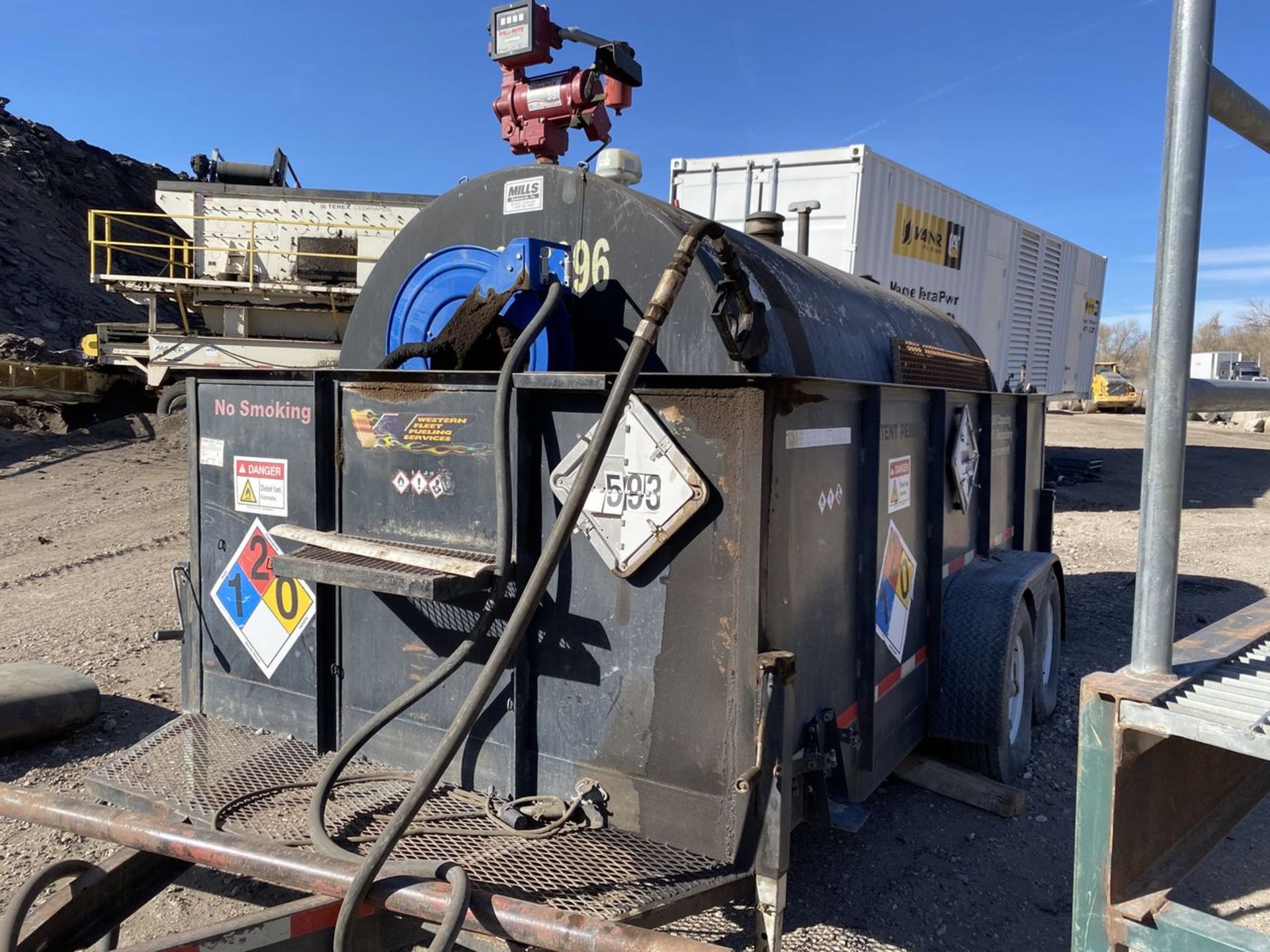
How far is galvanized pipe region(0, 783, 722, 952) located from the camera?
1946 mm

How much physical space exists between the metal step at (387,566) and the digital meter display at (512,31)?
95.0 inches

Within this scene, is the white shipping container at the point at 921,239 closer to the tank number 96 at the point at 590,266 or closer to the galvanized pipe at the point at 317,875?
the tank number 96 at the point at 590,266

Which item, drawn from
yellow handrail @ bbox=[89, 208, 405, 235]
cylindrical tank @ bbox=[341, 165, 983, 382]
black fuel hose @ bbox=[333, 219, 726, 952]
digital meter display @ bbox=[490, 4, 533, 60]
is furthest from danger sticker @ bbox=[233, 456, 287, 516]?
yellow handrail @ bbox=[89, 208, 405, 235]

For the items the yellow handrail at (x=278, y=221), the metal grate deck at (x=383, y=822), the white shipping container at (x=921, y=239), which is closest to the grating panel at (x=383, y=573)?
the metal grate deck at (x=383, y=822)

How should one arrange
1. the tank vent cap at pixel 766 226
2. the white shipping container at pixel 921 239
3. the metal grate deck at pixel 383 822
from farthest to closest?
the white shipping container at pixel 921 239, the tank vent cap at pixel 766 226, the metal grate deck at pixel 383 822

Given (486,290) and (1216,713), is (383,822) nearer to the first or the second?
(486,290)

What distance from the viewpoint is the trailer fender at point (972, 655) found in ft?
12.5

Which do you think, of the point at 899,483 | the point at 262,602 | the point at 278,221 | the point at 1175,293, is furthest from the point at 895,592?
the point at 278,221

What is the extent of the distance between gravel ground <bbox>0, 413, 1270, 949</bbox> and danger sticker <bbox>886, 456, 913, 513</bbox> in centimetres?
139

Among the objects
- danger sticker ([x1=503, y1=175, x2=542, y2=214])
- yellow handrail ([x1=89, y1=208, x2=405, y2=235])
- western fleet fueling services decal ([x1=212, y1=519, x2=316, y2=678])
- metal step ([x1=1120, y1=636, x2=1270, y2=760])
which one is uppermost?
yellow handrail ([x1=89, y1=208, x2=405, y2=235])

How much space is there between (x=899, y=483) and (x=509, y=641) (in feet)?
A: 6.32

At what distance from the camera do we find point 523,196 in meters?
3.44

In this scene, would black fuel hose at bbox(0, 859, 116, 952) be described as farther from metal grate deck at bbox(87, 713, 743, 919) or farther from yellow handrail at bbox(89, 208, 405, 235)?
yellow handrail at bbox(89, 208, 405, 235)

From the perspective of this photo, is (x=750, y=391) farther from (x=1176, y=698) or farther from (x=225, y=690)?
(x=225, y=690)
